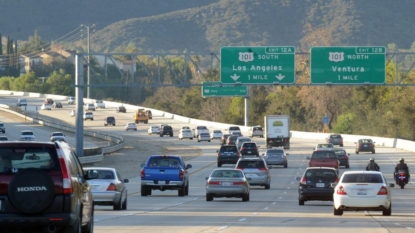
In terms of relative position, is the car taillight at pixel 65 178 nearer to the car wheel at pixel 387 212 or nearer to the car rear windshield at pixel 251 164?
the car wheel at pixel 387 212

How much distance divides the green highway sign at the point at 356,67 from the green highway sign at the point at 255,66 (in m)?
2.13

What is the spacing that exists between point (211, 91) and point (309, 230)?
267 feet

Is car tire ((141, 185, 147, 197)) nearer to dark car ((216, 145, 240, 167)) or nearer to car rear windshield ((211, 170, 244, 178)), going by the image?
car rear windshield ((211, 170, 244, 178))

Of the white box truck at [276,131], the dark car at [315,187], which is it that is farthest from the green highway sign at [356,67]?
the white box truck at [276,131]

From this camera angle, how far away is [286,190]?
147 feet

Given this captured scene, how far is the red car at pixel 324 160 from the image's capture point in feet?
183

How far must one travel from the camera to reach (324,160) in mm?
56281

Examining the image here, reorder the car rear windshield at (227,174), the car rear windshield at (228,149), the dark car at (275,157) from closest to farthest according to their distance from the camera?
the car rear windshield at (227,174) → the car rear windshield at (228,149) → the dark car at (275,157)

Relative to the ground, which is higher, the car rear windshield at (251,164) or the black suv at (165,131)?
the black suv at (165,131)

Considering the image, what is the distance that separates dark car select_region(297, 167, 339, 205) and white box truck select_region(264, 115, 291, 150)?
4801cm

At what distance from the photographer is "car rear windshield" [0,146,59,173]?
1427 centimetres

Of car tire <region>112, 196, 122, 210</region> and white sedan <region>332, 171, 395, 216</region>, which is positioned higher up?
white sedan <region>332, 171, 395, 216</region>

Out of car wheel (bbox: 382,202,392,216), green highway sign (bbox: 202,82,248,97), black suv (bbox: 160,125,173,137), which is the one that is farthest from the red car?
black suv (bbox: 160,125,173,137)

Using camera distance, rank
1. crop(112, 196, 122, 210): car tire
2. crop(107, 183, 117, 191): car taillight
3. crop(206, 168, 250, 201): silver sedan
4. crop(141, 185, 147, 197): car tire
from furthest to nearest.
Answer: crop(141, 185, 147, 197): car tire
crop(206, 168, 250, 201): silver sedan
crop(112, 196, 122, 210): car tire
crop(107, 183, 117, 191): car taillight
